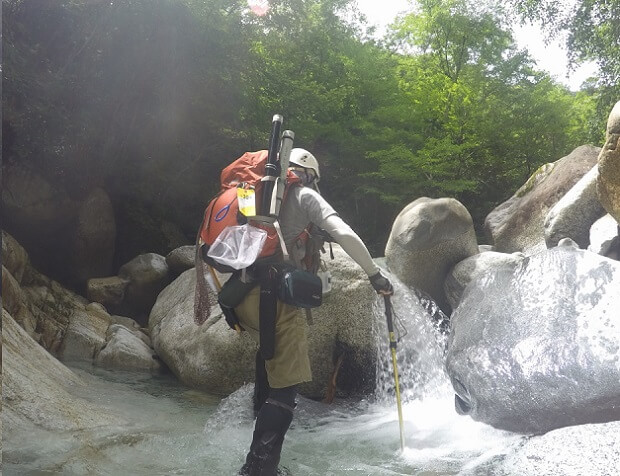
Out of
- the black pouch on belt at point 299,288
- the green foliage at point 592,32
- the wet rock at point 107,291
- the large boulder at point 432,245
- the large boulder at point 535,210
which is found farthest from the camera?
the green foliage at point 592,32

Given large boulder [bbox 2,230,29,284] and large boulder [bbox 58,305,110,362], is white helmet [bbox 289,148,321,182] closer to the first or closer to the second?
large boulder [bbox 58,305,110,362]

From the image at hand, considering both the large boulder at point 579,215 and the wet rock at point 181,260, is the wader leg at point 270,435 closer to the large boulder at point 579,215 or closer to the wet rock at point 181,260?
the large boulder at point 579,215

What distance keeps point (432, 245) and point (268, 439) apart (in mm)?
5158

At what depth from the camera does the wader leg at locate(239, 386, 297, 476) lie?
126 inches

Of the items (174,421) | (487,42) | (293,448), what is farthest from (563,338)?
(487,42)

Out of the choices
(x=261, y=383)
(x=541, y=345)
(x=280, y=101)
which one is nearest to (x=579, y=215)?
(x=541, y=345)

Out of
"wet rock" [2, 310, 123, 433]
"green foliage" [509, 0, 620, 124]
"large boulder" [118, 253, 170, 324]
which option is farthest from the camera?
"green foliage" [509, 0, 620, 124]

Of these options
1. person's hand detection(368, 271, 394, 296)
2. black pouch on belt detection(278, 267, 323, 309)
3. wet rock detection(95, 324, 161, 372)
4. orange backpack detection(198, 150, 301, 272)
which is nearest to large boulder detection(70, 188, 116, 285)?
wet rock detection(95, 324, 161, 372)

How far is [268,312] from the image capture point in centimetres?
328

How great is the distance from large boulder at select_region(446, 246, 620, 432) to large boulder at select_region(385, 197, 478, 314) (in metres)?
1.84

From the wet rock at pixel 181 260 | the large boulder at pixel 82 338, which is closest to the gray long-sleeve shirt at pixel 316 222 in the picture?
the large boulder at pixel 82 338

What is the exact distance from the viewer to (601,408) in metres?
4.16

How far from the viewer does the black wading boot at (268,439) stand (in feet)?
10.5

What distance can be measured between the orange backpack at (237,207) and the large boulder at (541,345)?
2448 millimetres
